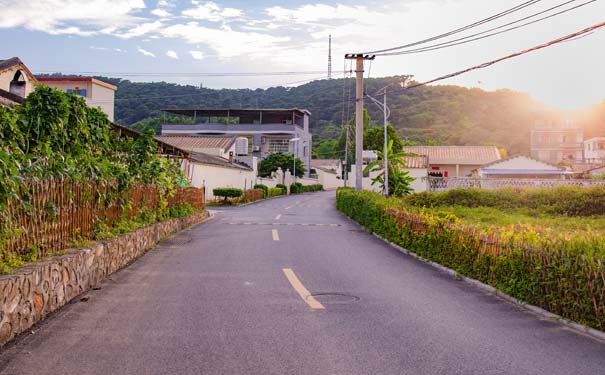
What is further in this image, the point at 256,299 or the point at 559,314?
the point at 256,299

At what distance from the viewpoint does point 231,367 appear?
510 centimetres

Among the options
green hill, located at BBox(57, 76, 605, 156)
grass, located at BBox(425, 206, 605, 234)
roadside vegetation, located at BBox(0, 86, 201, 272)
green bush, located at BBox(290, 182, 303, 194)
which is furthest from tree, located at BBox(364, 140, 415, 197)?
green hill, located at BBox(57, 76, 605, 156)

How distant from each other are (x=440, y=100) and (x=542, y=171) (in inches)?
2009

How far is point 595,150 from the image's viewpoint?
247 ft

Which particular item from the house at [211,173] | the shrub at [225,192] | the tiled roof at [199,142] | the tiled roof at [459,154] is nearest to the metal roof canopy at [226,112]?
the tiled roof at [199,142]

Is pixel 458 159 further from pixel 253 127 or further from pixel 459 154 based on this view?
pixel 253 127

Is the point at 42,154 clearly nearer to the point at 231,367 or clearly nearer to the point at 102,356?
the point at 102,356

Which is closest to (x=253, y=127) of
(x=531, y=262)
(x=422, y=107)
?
(x=422, y=107)

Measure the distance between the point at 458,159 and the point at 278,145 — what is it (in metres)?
38.2

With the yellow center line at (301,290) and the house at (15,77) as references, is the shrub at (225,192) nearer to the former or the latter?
the house at (15,77)

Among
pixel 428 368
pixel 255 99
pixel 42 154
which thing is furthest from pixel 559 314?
pixel 255 99

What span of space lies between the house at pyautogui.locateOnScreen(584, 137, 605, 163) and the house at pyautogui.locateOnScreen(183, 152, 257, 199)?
49929 millimetres

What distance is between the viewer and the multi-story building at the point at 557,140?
259ft

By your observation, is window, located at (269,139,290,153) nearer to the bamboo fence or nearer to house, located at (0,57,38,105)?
house, located at (0,57,38,105)
